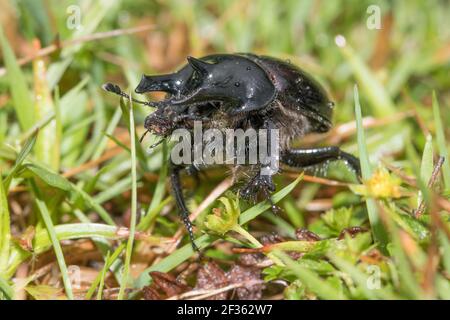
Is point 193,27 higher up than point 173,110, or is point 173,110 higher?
point 193,27

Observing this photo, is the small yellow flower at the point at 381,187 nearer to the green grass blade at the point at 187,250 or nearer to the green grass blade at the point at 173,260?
the green grass blade at the point at 187,250

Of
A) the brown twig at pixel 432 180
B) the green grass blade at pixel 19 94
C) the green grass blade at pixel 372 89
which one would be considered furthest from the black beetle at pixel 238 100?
the green grass blade at pixel 372 89

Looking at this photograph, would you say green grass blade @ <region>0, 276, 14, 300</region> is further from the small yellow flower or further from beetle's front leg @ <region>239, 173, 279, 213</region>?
the small yellow flower

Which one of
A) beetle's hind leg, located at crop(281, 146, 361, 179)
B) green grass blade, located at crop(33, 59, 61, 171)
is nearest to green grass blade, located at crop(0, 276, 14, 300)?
green grass blade, located at crop(33, 59, 61, 171)

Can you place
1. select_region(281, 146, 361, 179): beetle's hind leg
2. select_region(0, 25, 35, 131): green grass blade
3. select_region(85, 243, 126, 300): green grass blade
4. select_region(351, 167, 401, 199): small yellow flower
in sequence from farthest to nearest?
select_region(0, 25, 35, 131): green grass blade
select_region(281, 146, 361, 179): beetle's hind leg
select_region(85, 243, 126, 300): green grass blade
select_region(351, 167, 401, 199): small yellow flower

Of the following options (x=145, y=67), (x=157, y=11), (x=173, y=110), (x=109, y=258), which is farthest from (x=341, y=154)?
(x=157, y=11)

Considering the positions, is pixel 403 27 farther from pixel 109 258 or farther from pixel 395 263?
pixel 109 258

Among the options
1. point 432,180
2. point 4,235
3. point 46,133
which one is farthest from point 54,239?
point 432,180
